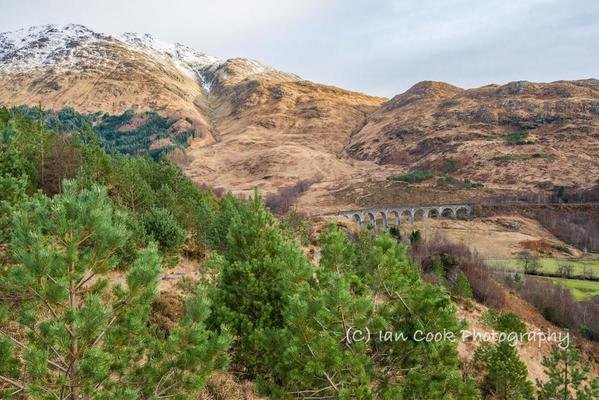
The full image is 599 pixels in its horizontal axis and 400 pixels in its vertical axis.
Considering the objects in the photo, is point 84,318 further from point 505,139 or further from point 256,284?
point 505,139

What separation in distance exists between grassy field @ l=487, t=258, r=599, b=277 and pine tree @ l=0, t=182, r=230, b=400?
74.7 meters

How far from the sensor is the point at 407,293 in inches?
314

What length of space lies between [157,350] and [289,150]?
576ft

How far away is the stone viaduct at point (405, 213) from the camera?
4532 inches

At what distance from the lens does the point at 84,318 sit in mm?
5180

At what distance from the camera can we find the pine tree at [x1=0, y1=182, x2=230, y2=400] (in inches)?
200

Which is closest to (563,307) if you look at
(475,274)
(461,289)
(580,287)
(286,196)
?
(475,274)

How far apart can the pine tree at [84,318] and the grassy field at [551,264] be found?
74.7 m

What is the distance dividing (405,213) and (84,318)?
123 m

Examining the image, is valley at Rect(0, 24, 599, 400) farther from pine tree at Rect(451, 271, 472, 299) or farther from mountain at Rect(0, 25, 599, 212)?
mountain at Rect(0, 25, 599, 212)

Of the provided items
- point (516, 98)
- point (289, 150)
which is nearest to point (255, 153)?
point (289, 150)

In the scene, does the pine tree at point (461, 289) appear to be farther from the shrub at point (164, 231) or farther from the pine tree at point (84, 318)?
the pine tree at point (84, 318)

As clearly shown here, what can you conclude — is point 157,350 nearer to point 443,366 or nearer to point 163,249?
point 443,366

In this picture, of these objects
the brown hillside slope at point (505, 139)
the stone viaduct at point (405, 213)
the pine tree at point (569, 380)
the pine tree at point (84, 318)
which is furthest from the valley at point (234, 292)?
the brown hillside slope at point (505, 139)
